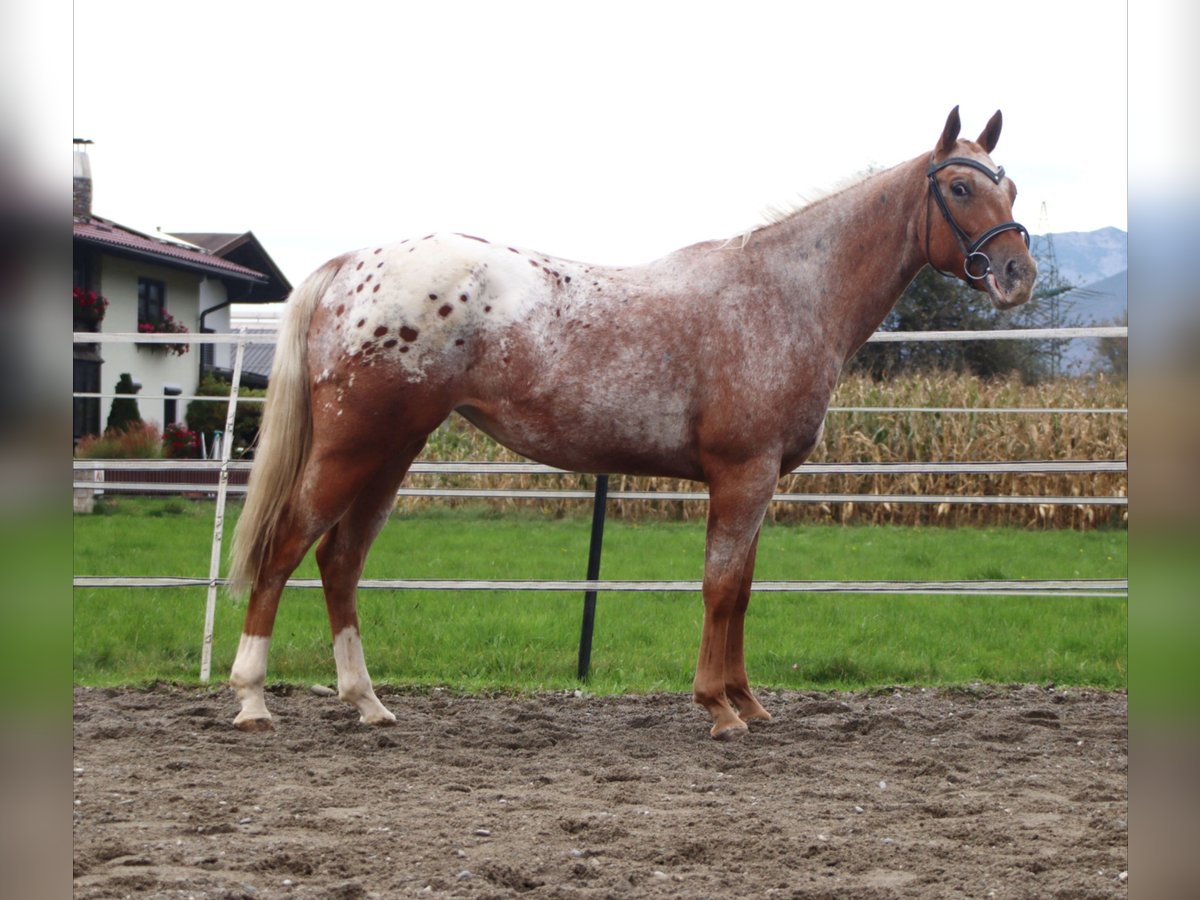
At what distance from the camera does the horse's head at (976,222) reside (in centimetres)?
430

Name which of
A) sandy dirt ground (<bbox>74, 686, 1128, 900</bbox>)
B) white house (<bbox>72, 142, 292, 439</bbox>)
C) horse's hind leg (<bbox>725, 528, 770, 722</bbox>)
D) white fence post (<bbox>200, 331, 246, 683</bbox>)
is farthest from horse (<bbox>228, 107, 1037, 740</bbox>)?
white house (<bbox>72, 142, 292, 439</bbox>)

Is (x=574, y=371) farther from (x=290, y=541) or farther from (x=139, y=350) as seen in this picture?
(x=139, y=350)

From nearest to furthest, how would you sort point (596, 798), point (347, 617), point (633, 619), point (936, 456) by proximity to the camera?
point (596, 798)
point (347, 617)
point (633, 619)
point (936, 456)

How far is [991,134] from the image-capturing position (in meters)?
4.54

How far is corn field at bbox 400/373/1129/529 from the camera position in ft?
42.0

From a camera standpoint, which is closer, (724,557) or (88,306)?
(724,557)

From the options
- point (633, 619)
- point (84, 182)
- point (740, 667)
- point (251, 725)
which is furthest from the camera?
point (84, 182)

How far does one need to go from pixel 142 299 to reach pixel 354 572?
2257 centimetres

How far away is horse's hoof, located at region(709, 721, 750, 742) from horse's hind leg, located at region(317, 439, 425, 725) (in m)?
1.34

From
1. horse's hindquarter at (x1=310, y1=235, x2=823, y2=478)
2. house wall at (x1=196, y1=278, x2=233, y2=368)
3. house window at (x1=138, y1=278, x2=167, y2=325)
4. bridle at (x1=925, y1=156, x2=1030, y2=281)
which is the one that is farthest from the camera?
house wall at (x1=196, y1=278, x2=233, y2=368)

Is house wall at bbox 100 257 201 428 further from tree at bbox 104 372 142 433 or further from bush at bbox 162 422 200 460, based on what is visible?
bush at bbox 162 422 200 460

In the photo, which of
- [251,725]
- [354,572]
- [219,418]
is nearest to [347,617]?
[354,572]
